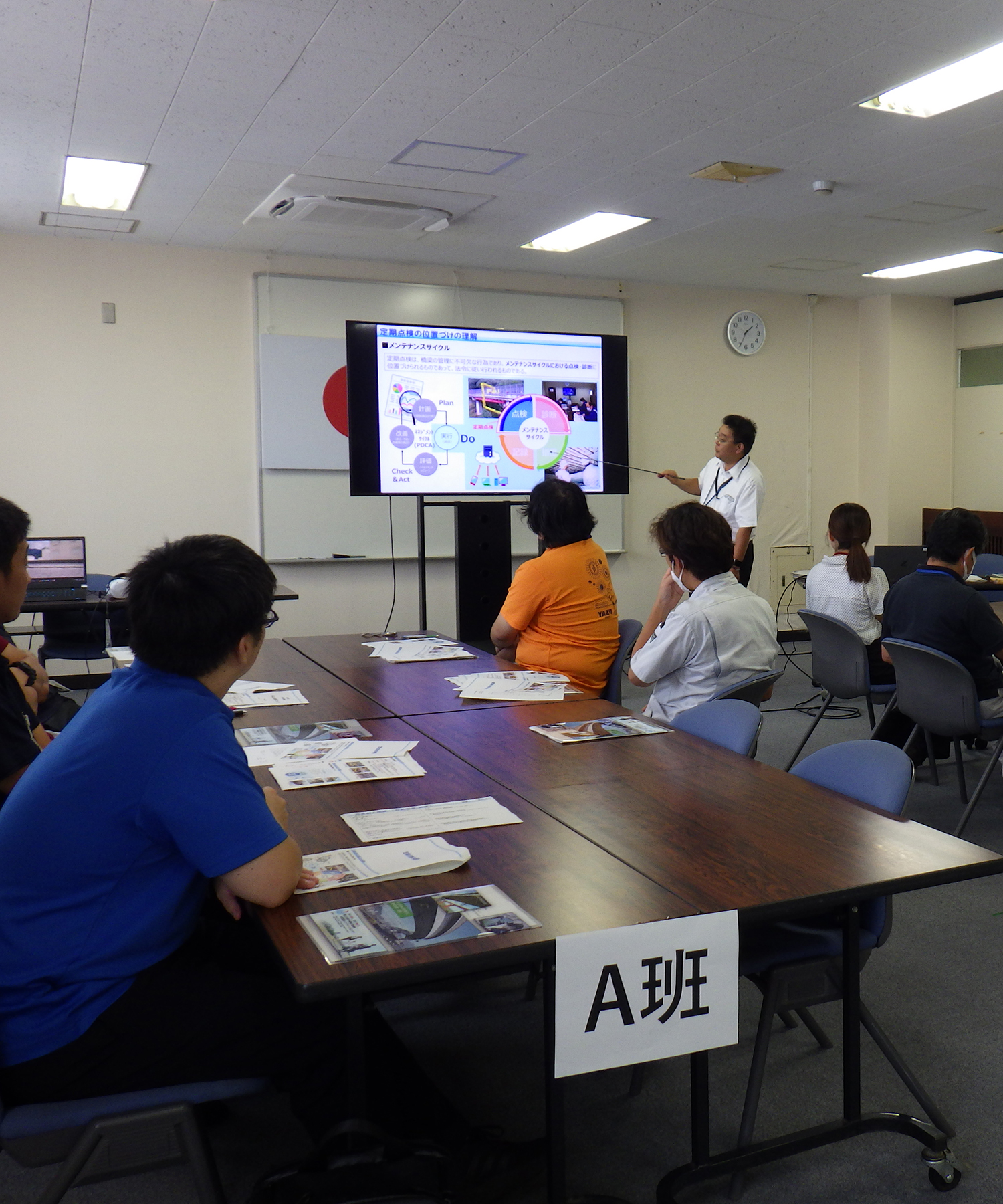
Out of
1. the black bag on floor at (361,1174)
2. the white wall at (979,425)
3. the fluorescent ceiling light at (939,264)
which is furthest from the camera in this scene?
the white wall at (979,425)

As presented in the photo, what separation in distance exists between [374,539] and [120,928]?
17.7 feet

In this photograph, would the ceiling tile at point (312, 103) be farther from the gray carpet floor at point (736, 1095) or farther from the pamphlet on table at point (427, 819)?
the gray carpet floor at point (736, 1095)

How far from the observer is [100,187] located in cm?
495

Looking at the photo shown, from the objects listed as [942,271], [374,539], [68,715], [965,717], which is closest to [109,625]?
[68,715]

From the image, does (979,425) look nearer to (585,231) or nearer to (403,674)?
(585,231)

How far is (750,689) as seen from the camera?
9.29 ft

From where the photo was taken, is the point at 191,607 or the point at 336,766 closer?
the point at 191,607

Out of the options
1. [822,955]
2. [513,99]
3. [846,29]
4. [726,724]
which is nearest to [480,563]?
[513,99]

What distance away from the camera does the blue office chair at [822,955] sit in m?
1.73

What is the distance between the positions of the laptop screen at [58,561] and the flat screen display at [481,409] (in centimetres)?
137

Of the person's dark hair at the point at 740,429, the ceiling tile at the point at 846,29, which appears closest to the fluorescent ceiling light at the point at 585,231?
the person's dark hair at the point at 740,429

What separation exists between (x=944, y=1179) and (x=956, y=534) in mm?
2474

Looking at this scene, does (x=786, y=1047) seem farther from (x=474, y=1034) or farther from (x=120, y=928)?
(x=120, y=928)

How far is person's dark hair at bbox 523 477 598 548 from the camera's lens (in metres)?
3.40
